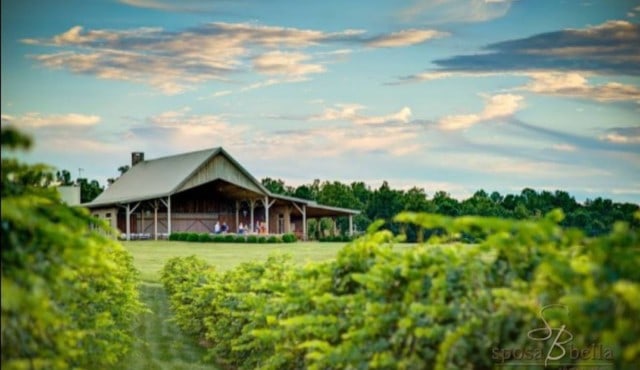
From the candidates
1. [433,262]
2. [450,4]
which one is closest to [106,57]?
[450,4]

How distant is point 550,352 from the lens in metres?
6.58

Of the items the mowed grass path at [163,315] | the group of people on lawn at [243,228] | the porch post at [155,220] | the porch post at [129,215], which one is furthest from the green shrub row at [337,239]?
the porch post at [129,215]

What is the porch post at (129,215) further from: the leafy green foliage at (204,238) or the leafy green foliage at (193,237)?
the leafy green foliage at (204,238)

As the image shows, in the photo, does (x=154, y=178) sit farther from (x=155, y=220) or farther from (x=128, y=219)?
(x=128, y=219)

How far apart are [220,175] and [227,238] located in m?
7.52

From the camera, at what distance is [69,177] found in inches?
2552

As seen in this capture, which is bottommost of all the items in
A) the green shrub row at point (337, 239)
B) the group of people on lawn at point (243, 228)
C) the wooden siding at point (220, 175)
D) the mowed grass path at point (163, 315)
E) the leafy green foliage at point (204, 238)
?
the mowed grass path at point (163, 315)

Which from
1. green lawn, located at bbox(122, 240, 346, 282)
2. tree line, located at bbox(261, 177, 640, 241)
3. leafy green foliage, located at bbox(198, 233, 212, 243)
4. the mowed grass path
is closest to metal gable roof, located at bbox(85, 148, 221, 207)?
leafy green foliage, located at bbox(198, 233, 212, 243)

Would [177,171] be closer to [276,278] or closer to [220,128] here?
[220,128]

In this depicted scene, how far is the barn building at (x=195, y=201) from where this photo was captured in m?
49.8

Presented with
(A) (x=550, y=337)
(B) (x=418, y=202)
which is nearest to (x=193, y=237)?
(B) (x=418, y=202)

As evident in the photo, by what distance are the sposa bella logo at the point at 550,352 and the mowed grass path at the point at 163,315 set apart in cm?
585

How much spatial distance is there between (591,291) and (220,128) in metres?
46.3

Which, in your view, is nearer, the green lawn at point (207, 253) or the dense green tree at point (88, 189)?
the green lawn at point (207, 253)
